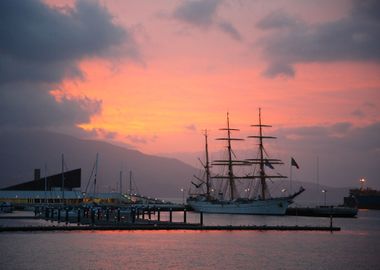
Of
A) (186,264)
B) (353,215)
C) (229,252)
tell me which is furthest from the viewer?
(353,215)

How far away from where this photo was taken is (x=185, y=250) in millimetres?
77562

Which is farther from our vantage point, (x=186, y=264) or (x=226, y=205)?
→ (x=226, y=205)

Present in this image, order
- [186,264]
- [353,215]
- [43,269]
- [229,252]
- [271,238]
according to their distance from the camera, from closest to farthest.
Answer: [43,269], [186,264], [229,252], [271,238], [353,215]

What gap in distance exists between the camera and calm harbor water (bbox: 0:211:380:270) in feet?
220

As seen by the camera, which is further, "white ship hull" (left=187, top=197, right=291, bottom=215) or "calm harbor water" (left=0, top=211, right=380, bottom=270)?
"white ship hull" (left=187, top=197, right=291, bottom=215)

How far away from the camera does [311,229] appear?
100m

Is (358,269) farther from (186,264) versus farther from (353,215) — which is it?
(353,215)

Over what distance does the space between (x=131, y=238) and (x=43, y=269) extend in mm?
26942

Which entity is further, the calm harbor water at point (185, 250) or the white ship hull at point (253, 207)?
the white ship hull at point (253, 207)

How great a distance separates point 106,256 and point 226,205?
378 ft

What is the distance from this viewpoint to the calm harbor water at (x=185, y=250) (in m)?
67.1

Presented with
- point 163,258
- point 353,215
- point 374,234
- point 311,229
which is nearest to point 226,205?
point 353,215

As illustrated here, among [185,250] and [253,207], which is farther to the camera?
[253,207]

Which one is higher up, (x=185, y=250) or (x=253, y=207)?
(x=253, y=207)
